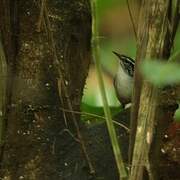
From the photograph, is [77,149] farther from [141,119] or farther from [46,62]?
[141,119]

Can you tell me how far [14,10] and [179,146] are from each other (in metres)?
0.67

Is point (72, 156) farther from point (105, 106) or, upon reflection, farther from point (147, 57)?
→ point (147, 57)

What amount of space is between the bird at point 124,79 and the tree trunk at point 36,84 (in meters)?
0.88

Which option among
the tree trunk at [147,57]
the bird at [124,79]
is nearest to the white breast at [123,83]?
the bird at [124,79]

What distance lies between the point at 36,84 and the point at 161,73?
0.87m

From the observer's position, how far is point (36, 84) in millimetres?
1415

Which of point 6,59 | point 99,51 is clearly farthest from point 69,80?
point 99,51

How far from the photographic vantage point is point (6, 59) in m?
1.40

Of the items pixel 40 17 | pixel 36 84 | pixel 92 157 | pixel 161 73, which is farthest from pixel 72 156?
pixel 161 73

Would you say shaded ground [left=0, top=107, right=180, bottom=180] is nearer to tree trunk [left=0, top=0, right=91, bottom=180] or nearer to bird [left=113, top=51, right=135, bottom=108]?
tree trunk [left=0, top=0, right=91, bottom=180]

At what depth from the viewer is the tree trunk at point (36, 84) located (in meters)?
1.41

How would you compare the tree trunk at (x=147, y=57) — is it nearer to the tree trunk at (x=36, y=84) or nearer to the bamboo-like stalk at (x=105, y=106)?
the bamboo-like stalk at (x=105, y=106)

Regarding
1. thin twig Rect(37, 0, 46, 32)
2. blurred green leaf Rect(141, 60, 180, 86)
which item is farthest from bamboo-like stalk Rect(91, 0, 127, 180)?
blurred green leaf Rect(141, 60, 180, 86)

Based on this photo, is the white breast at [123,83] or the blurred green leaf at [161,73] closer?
the blurred green leaf at [161,73]
